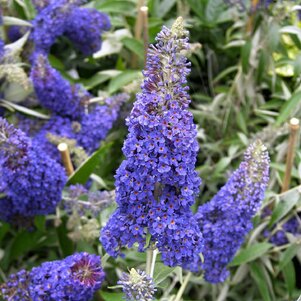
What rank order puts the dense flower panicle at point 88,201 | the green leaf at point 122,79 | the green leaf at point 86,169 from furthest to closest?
the green leaf at point 122,79, the green leaf at point 86,169, the dense flower panicle at point 88,201

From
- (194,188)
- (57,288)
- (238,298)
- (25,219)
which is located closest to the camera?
(194,188)

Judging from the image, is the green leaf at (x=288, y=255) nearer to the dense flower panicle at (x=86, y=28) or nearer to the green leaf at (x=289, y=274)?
the green leaf at (x=289, y=274)

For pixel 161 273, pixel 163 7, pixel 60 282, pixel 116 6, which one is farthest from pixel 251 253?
pixel 163 7

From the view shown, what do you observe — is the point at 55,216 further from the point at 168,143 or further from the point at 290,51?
the point at 290,51

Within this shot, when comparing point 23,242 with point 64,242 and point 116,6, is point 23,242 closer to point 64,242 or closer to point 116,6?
point 64,242

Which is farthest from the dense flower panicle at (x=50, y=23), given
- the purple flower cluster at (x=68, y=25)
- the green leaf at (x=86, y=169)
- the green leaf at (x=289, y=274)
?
the green leaf at (x=289, y=274)

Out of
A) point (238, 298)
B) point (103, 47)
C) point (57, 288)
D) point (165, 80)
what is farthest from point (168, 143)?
point (103, 47)

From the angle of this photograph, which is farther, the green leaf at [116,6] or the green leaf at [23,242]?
the green leaf at [116,6]

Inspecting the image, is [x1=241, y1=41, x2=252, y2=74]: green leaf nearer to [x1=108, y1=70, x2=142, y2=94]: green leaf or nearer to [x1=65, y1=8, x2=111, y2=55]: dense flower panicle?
[x1=108, y1=70, x2=142, y2=94]: green leaf
